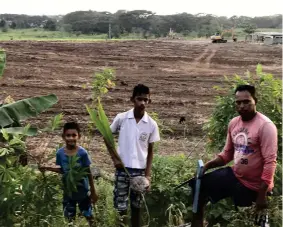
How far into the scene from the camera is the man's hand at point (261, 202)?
10.1ft

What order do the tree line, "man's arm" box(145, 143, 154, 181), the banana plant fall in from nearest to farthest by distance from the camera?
"man's arm" box(145, 143, 154, 181), the banana plant, the tree line

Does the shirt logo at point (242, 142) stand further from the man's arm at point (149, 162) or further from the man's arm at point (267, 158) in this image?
the man's arm at point (149, 162)

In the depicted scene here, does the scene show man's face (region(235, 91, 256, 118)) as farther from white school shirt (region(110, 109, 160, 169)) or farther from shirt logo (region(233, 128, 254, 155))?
white school shirt (region(110, 109, 160, 169))

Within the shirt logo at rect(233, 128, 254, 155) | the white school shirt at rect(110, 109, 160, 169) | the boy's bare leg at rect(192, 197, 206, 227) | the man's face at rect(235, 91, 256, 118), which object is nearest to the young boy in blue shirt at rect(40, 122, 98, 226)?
the white school shirt at rect(110, 109, 160, 169)

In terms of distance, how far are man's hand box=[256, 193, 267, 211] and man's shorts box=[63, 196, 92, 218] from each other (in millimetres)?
1455

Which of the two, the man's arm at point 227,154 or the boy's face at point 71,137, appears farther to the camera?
Result: the boy's face at point 71,137

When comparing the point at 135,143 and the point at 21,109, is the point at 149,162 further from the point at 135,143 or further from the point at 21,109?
the point at 21,109

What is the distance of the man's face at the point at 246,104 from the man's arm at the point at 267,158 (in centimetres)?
18

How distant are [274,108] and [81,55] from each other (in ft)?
65.7

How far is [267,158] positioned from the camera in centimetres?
307

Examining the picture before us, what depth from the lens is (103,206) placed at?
415 cm

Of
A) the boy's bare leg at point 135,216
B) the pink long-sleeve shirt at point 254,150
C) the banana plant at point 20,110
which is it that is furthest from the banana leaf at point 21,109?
the pink long-sleeve shirt at point 254,150

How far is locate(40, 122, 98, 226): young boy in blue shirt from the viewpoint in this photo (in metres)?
3.66

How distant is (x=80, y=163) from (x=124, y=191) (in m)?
0.44
